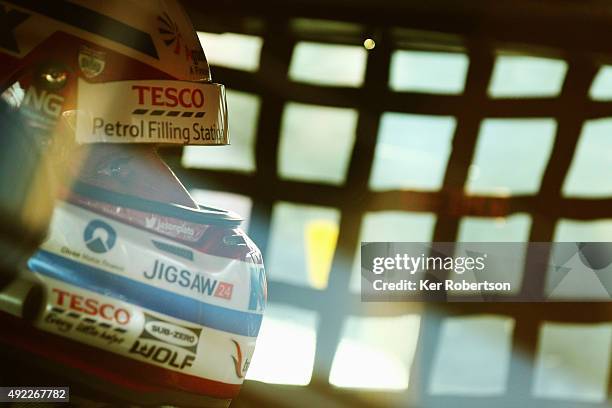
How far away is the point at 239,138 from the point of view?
1.40 meters

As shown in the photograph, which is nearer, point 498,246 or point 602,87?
point 498,246

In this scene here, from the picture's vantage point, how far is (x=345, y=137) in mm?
1439

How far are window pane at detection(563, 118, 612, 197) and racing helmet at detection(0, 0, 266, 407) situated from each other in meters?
0.72

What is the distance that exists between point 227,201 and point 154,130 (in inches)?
8.9

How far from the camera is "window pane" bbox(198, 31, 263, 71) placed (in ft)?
4.47

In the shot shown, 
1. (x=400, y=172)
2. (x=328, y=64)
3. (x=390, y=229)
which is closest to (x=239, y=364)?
(x=390, y=229)

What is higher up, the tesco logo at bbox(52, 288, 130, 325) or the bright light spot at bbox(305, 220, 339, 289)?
the bright light spot at bbox(305, 220, 339, 289)

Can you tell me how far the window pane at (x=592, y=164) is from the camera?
154 cm

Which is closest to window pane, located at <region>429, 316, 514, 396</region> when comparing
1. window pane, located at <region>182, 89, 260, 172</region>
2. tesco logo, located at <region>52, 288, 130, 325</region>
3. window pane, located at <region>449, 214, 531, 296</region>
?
window pane, located at <region>449, 214, 531, 296</region>

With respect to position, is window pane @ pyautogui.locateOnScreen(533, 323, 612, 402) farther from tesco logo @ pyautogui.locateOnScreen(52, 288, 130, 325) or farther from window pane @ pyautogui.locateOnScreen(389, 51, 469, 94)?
tesco logo @ pyautogui.locateOnScreen(52, 288, 130, 325)

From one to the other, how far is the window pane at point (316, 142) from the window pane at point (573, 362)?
19.9 inches

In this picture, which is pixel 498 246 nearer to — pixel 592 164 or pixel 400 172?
pixel 400 172

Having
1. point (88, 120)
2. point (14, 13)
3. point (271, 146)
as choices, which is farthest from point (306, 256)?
point (14, 13)

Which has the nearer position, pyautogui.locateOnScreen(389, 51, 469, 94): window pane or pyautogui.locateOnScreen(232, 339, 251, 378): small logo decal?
pyautogui.locateOnScreen(232, 339, 251, 378): small logo decal
